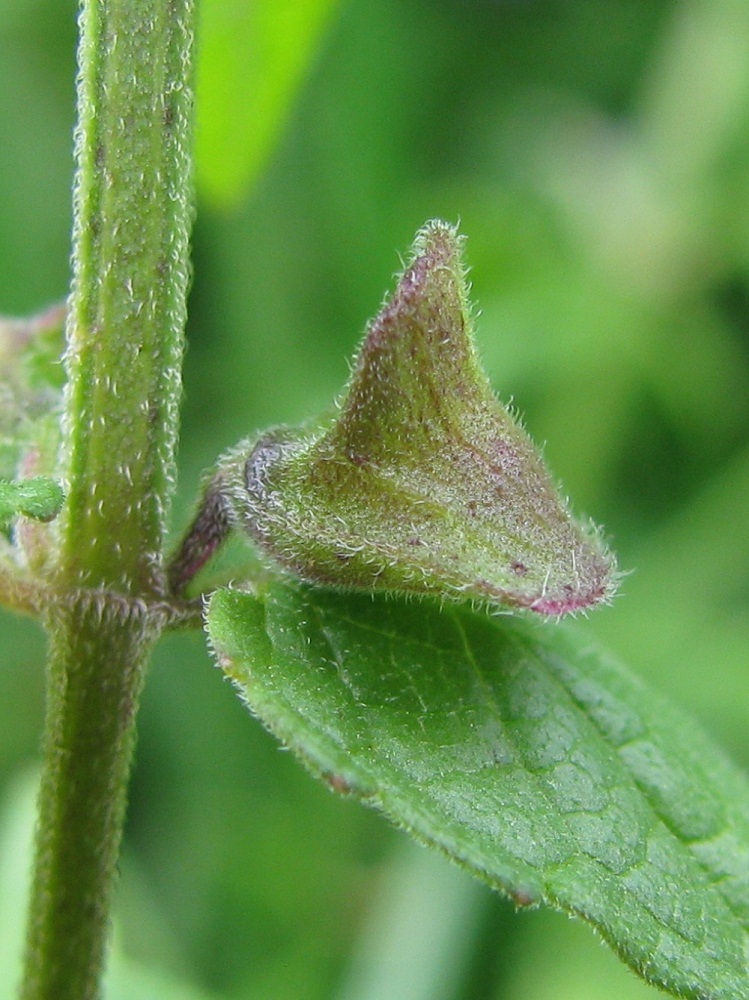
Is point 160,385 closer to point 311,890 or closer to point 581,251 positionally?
point 311,890

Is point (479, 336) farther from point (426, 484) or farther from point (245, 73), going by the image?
point (426, 484)

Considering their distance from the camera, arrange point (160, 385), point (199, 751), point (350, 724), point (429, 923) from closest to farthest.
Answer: point (350, 724), point (160, 385), point (429, 923), point (199, 751)

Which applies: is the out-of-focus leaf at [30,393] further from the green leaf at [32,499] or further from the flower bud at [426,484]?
the flower bud at [426,484]

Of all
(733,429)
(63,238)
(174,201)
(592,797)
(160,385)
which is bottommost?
(592,797)

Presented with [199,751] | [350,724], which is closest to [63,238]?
[199,751]

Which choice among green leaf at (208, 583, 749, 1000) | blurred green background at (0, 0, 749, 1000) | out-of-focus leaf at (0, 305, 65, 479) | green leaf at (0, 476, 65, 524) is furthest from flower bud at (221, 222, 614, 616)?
blurred green background at (0, 0, 749, 1000)

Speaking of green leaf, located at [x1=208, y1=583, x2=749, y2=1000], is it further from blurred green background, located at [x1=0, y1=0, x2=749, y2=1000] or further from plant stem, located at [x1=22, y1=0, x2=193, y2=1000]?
blurred green background, located at [x1=0, y1=0, x2=749, y2=1000]
